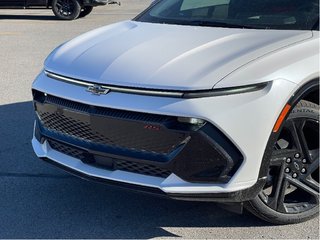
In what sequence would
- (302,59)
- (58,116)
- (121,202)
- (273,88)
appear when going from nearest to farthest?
1. (273,88)
2. (302,59)
3. (58,116)
4. (121,202)

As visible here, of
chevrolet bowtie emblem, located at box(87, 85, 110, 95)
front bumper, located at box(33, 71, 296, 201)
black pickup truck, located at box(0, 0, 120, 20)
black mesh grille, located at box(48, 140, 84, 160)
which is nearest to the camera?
front bumper, located at box(33, 71, 296, 201)

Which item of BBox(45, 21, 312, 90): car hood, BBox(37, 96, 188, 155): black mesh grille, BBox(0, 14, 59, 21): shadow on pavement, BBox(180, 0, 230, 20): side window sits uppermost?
BBox(180, 0, 230, 20): side window

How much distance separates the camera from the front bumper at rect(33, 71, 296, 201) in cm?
286

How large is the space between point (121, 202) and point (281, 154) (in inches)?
52.0

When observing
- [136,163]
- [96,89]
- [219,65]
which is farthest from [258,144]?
[96,89]

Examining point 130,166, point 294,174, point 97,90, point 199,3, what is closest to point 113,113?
point 97,90

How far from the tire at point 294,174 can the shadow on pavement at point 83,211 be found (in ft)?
0.75

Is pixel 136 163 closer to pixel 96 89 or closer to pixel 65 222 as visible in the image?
pixel 96 89

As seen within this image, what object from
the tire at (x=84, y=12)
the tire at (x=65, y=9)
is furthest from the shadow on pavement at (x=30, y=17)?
the tire at (x=84, y=12)

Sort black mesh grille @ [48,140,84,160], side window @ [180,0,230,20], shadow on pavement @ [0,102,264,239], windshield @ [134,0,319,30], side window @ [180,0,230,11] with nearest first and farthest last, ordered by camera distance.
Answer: black mesh grille @ [48,140,84,160], shadow on pavement @ [0,102,264,239], windshield @ [134,0,319,30], side window @ [180,0,230,20], side window @ [180,0,230,11]

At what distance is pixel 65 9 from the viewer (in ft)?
47.6

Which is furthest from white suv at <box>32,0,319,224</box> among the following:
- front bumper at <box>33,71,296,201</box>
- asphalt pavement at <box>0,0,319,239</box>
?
asphalt pavement at <box>0,0,319,239</box>

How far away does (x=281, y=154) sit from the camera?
3195 millimetres

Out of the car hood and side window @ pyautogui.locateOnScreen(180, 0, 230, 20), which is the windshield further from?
the car hood
